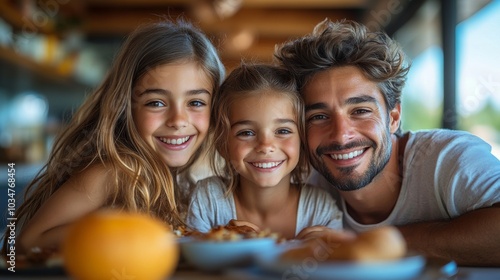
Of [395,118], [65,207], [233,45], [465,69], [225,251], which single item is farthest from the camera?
[233,45]

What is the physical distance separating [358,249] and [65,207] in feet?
2.64

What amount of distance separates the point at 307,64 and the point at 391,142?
0.32 metres

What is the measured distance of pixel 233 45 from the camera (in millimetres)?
6449

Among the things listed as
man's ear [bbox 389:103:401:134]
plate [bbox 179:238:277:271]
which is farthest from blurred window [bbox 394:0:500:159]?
plate [bbox 179:238:277:271]

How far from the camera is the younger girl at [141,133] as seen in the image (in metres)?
1.32

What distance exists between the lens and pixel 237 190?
148cm

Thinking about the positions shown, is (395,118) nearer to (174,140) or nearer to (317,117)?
(317,117)

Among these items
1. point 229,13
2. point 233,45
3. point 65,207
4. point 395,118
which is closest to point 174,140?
point 65,207

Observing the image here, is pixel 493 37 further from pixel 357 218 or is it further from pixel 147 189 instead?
pixel 147 189

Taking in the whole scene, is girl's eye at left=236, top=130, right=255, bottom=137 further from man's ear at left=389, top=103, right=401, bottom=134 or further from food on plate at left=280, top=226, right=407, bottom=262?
food on plate at left=280, top=226, right=407, bottom=262

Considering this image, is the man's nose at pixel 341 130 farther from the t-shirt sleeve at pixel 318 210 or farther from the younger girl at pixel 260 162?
the t-shirt sleeve at pixel 318 210

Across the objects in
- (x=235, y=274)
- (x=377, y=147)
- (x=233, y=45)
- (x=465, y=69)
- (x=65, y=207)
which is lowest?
(x=235, y=274)

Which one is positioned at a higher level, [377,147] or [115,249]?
[377,147]

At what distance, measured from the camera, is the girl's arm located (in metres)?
1.16
